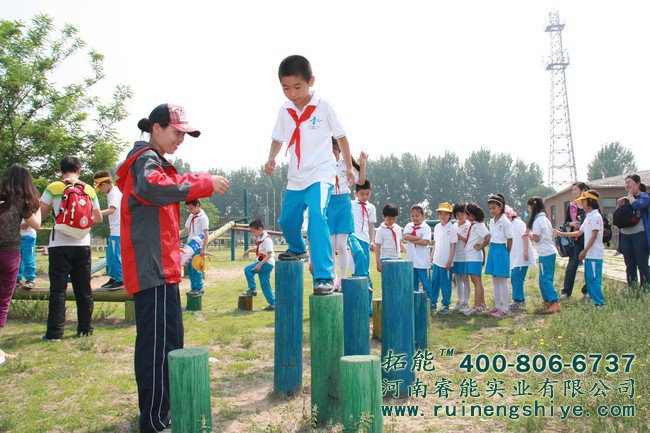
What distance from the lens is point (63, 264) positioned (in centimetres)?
631

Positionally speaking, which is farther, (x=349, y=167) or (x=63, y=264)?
(x=63, y=264)

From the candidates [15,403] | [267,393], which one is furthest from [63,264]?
[267,393]

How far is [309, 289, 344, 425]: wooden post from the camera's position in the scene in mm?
3684

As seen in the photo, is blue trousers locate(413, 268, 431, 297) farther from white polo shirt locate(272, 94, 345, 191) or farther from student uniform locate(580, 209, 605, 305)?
white polo shirt locate(272, 94, 345, 191)

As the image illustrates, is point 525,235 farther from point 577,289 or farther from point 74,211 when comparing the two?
point 74,211

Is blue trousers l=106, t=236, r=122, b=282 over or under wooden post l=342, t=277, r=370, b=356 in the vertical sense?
over

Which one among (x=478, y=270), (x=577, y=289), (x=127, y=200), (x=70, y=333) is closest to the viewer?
(x=127, y=200)

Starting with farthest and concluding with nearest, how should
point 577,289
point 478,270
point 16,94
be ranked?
point 16,94 < point 577,289 < point 478,270

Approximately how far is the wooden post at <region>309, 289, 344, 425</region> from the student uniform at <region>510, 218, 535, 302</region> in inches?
229

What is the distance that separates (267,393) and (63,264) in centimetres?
344

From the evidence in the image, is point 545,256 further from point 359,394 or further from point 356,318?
point 359,394

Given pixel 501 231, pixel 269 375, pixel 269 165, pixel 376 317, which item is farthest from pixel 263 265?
pixel 269 165

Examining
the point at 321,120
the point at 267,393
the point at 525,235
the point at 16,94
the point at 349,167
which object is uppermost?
the point at 16,94

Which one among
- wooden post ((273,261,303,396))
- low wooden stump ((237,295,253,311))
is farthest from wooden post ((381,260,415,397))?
low wooden stump ((237,295,253,311))
